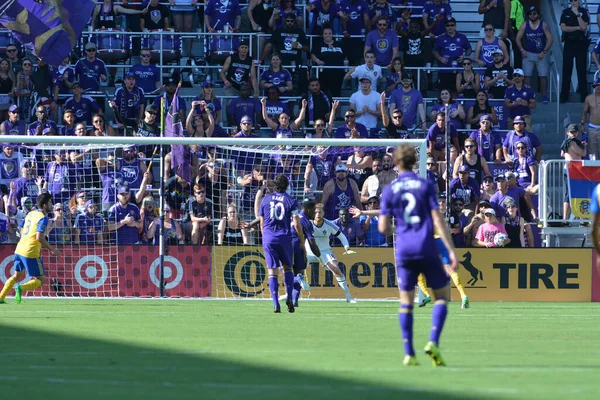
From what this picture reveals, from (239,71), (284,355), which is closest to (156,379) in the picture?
(284,355)

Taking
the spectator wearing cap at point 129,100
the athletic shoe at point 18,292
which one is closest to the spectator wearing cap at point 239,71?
the spectator wearing cap at point 129,100

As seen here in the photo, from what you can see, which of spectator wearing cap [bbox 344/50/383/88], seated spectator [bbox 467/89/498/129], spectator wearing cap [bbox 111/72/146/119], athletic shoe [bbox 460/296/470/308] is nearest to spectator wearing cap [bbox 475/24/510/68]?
seated spectator [bbox 467/89/498/129]

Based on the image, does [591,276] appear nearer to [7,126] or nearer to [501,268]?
[501,268]

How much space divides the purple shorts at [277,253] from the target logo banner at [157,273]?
3922 mm

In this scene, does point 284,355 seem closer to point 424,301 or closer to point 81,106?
point 424,301

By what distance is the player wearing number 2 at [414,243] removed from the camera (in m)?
10.1

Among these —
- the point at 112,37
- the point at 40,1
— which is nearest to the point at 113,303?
the point at 40,1

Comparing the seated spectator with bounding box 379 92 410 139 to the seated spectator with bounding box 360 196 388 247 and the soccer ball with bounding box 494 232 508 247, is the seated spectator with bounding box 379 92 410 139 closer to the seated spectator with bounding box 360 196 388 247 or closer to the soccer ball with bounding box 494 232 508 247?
the seated spectator with bounding box 360 196 388 247

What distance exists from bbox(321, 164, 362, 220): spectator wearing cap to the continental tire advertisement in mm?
935

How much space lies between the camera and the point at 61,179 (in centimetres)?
2145

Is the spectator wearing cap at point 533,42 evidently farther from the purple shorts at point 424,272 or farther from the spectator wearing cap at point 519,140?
the purple shorts at point 424,272

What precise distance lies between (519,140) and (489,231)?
2.74 metres

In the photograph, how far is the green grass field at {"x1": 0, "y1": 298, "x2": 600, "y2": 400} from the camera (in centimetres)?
873

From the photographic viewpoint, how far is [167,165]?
2162 centimetres
